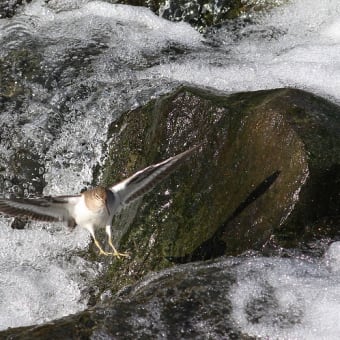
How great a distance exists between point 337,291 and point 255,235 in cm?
84

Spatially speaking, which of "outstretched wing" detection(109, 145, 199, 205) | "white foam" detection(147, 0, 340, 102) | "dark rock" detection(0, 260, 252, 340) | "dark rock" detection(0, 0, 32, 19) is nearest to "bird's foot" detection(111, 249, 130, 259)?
"outstretched wing" detection(109, 145, 199, 205)

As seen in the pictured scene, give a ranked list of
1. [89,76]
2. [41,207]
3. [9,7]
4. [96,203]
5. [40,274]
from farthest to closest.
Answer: [9,7], [89,76], [40,274], [96,203], [41,207]

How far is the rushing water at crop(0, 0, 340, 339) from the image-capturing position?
6.60 m

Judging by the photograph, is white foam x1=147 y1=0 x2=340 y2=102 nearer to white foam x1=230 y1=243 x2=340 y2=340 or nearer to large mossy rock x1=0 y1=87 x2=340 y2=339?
large mossy rock x1=0 y1=87 x2=340 y2=339

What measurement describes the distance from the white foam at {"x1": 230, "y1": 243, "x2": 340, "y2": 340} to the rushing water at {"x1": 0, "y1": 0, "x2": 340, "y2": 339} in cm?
198

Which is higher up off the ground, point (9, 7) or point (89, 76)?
point (9, 7)

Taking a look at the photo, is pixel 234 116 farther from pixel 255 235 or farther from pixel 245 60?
pixel 245 60

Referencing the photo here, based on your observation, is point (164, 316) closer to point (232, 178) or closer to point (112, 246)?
point (232, 178)

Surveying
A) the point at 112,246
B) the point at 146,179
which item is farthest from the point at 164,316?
the point at 112,246

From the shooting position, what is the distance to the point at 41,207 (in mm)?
5574

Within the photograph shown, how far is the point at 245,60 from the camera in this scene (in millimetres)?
7754

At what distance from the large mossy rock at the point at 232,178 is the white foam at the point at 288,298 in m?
0.28

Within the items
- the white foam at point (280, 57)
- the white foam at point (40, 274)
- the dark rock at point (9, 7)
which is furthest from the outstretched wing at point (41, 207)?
the dark rock at point (9, 7)

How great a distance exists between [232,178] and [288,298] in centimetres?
128
